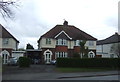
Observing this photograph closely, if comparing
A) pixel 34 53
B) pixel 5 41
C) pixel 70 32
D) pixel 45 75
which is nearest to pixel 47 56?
pixel 34 53

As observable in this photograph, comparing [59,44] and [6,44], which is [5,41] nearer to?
[6,44]

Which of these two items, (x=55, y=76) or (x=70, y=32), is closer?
(x=55, y=76)

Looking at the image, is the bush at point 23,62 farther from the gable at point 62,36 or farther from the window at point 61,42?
the window at point 61,42

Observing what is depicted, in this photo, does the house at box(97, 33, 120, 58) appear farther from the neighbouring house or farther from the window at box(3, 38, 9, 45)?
the window at box(3, 38, 9, 45)

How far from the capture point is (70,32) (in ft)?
197

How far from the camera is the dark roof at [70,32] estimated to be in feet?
189

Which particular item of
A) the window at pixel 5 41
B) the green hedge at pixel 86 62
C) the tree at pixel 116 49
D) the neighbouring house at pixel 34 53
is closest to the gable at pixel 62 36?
the neighbouring house at pixel 34 53

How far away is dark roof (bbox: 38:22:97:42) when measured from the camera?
57625mm

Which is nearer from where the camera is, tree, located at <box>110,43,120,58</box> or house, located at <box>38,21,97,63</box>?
house, located at <box>38,21,97,63</box>

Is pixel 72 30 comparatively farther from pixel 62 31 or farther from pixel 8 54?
pixel 8 54

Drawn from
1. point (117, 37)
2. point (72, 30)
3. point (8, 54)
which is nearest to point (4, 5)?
A: point (8, 54)

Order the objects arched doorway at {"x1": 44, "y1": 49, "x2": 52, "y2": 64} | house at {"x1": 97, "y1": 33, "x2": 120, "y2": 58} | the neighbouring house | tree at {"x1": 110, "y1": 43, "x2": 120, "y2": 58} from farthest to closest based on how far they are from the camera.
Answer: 1. house at {"x1": 97, "y1": 33, "x2": 120, "y2": 58}
2. tree at {"x1": 110, "y1": 43, "x2": 120, "y2": 58}
3. the neighbouring house
4. arched doorway at {"x1": 44, "y1": 49, "x2": 52, "y2": 64}

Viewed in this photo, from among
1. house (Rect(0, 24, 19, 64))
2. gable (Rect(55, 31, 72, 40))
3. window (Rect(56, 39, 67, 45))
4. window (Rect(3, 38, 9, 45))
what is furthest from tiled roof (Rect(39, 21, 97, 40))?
window (Rect(3, 38, 9, 45))

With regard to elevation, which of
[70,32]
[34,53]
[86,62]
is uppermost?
[70,32]
